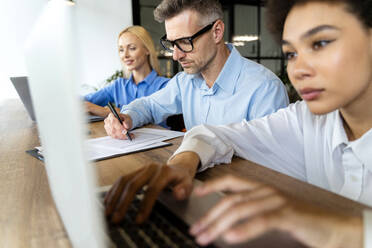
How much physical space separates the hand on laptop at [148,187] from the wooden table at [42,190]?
9 cm

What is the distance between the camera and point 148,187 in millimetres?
536

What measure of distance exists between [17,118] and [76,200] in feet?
5.88

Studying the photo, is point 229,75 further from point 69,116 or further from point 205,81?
point 69,116

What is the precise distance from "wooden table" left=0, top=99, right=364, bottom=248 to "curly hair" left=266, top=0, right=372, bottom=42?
39 centimetres

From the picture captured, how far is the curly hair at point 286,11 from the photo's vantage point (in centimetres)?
69

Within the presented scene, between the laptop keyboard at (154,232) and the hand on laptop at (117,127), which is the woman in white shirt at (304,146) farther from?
the hand on laptop at (117,127)

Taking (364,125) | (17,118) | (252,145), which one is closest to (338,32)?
(364,125)

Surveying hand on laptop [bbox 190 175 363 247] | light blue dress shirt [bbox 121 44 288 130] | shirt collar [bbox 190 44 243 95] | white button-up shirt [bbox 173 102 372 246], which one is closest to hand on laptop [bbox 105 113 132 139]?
light blue dress shirt [bbox 121 44 288 130]

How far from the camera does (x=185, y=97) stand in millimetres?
1708

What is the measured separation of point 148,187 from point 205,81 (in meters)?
1.14

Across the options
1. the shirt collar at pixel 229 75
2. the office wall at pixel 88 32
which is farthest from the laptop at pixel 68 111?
the office wall at pixel 88 32

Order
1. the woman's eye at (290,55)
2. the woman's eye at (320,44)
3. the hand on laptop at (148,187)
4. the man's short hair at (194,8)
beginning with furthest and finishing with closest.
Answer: the man's short hair at (194,8) → the woman's eye at (290,55) → the woman's eye at (320,44) → the hand on laptop at (148,187)

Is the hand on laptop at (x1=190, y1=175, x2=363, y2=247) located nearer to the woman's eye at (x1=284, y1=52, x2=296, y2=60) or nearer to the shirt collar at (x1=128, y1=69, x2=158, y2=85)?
the woman's eye at (x1=284, y1=52, x2=296, y2=60)

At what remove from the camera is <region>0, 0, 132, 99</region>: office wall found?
3994 mm
